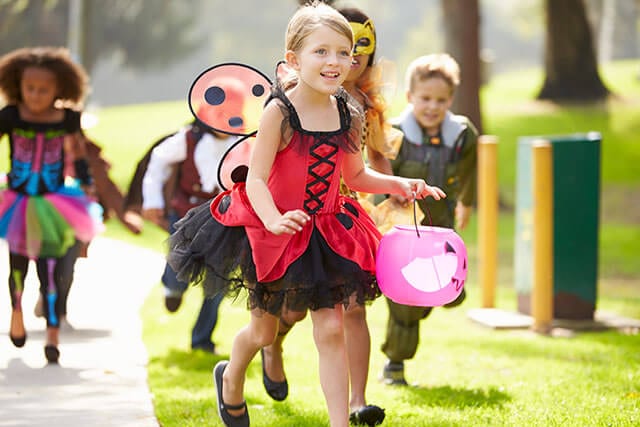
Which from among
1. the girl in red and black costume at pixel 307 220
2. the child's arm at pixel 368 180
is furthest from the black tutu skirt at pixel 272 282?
the child's arm at pixel 368 180

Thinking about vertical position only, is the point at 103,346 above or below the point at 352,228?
below

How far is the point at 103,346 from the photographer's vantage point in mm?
8359

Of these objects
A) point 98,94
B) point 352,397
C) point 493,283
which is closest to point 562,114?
point 493,283

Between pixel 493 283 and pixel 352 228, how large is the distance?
5498mm

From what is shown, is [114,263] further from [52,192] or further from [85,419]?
[85,419]

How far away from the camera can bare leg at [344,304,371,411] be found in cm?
582

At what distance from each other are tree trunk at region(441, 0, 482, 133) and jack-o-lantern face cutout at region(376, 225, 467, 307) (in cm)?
1452

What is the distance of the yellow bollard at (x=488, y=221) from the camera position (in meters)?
10.3

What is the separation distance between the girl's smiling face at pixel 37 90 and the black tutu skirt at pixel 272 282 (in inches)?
119

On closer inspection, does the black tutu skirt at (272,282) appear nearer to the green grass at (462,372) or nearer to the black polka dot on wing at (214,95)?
the green grass at (462,372)

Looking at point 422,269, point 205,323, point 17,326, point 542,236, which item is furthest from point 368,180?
point 542,236

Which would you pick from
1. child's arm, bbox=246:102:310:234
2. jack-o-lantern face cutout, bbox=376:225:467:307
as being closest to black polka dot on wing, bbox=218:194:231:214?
child's arm, bbox=246:102:310:234

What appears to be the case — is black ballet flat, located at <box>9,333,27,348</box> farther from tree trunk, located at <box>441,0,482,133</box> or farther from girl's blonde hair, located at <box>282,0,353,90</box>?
tree trunk, located at <box>441,0,482,133</box>

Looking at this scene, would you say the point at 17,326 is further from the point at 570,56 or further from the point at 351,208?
the point at 570,56
